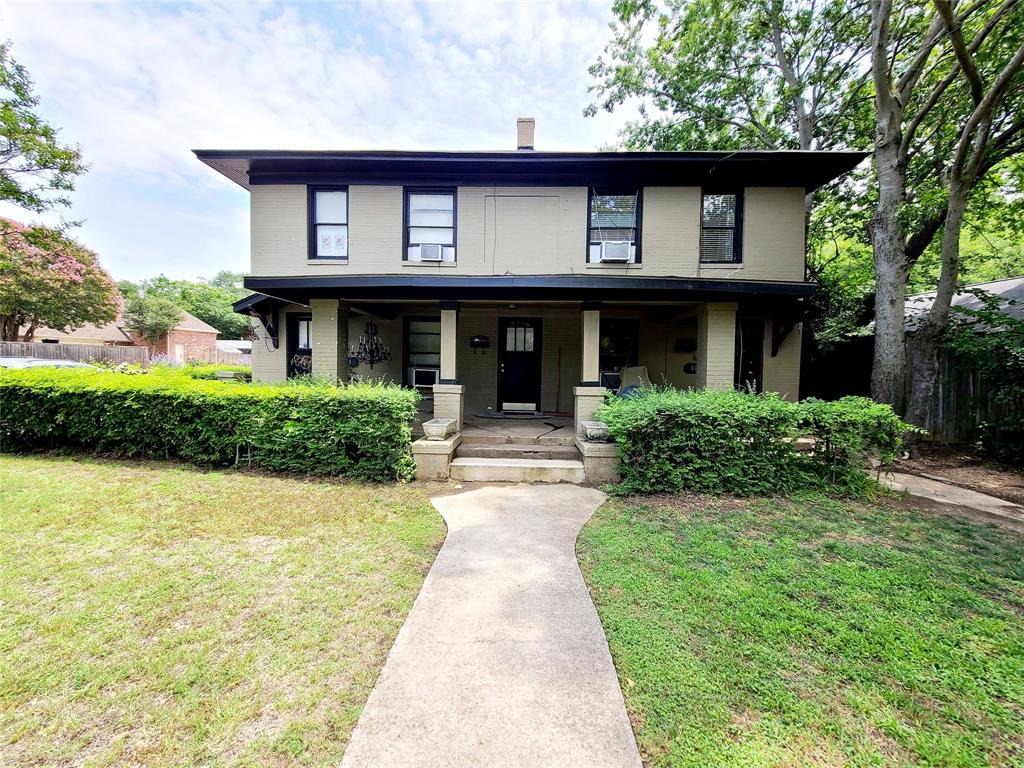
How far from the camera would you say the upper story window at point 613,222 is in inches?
331

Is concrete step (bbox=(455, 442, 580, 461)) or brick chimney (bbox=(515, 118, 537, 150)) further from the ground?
brick chimney (bbox=(515, 118, 537, 150))

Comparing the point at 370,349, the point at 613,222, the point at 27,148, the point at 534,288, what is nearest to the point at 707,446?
the point at 534,288

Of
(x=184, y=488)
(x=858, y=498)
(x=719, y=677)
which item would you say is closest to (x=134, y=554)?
(x=184, y=488)

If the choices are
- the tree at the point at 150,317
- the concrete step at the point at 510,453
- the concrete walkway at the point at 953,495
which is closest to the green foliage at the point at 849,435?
the concrete walkway at the point at 953,495

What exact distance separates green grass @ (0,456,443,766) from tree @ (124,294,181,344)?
121 ft

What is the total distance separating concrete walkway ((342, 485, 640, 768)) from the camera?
189 centimetres

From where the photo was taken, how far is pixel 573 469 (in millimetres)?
6309

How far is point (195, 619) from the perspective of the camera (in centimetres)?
283

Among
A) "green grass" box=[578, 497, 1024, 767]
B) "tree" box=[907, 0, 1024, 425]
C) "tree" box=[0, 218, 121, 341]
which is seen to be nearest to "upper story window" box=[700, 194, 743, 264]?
"tree" box=[907, 0, 1024, 425]

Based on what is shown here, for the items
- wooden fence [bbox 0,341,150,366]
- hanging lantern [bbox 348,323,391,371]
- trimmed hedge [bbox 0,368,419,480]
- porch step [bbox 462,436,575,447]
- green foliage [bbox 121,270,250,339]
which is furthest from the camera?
green foliage [bbox 121,270,250,339]

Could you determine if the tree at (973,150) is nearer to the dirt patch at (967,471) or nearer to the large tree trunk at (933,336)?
the large tree trunk at (933,336)

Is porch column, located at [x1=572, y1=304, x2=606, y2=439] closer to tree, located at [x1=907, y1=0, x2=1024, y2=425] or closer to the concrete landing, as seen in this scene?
the concrete landing

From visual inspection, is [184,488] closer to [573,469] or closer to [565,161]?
[573,469]

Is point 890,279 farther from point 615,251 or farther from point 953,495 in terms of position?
point 615,251
